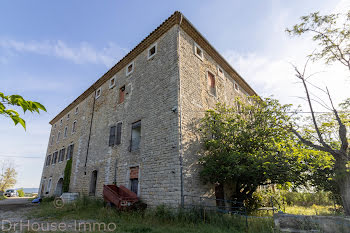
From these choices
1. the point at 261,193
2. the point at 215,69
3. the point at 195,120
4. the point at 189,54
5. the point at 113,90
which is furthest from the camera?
the point at 113,90

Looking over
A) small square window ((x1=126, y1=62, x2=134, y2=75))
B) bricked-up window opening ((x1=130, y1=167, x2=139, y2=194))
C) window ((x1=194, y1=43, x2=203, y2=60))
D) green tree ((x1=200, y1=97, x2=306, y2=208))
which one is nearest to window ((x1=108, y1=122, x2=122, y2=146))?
bricked-up window opening ((x1=130, y1=167, x2=139, y2=194))

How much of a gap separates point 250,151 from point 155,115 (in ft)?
16.0

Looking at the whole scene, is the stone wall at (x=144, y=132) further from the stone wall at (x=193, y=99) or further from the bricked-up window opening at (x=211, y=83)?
the bricked-up window opening at (x=211, y=83)

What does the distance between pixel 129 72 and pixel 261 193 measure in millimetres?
11692

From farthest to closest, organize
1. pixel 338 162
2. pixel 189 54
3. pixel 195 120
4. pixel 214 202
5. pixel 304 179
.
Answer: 1. pixel 189 54
2. pixel 195 120
3. pixel 214 202
4. pixel 304 179
5. pixel 338 162

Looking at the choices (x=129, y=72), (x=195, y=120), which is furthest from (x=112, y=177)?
(x=129, y=72)

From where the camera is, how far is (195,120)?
9.74 metres

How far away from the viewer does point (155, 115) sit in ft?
32.6

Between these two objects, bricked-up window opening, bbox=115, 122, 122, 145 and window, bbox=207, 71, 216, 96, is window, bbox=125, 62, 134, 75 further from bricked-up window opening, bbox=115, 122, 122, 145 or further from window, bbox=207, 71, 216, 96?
window, bbox=207, 71, 216, 96

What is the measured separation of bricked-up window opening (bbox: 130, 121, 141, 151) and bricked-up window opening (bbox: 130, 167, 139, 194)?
115 centimetres

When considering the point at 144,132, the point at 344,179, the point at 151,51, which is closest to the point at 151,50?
the point at 151,51

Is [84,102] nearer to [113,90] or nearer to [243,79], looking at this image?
[113,90]

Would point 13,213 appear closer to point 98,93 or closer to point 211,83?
point 98,93

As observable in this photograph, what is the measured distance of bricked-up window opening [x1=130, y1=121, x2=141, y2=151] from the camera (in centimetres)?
1054
